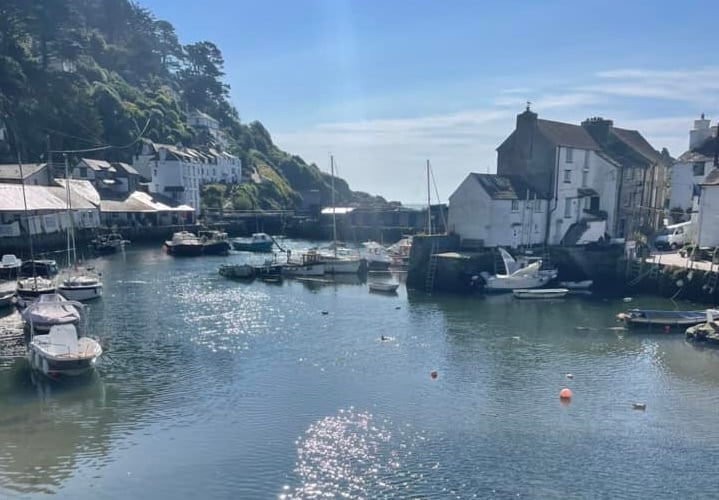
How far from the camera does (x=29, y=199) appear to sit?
56.4 metres

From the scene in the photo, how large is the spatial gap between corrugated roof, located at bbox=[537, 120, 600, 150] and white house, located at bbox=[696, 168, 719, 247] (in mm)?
12292

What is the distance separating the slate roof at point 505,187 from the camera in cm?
4856

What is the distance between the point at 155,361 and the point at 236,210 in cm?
8189

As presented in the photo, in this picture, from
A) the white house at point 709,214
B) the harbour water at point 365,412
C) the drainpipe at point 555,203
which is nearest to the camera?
the harbour water at point 365,412

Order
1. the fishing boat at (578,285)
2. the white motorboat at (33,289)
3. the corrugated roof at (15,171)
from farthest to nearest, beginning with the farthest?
the corrugated roof at (15,171) → the fishing boat at (578,285) → the white motorboat at (33,289)

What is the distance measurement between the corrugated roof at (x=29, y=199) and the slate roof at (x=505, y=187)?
4420 centimetres

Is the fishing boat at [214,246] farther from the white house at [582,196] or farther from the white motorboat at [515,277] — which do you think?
the white house at [582,196]

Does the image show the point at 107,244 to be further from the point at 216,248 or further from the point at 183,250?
the point at 216,248

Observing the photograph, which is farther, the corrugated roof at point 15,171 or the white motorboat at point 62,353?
the corrugated roof at point 15,171

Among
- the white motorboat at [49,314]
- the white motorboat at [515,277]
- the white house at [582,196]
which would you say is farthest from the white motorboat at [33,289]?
the white house at [582,196]

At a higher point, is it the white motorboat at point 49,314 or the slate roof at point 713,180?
the slate roof at point 713,180

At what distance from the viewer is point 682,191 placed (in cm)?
6119

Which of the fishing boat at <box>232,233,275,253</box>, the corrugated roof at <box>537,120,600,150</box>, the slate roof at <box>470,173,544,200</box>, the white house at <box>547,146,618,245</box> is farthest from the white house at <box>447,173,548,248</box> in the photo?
the fishing boat at <box>232,233,275,253</box>

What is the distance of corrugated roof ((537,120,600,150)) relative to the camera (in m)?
51.5
